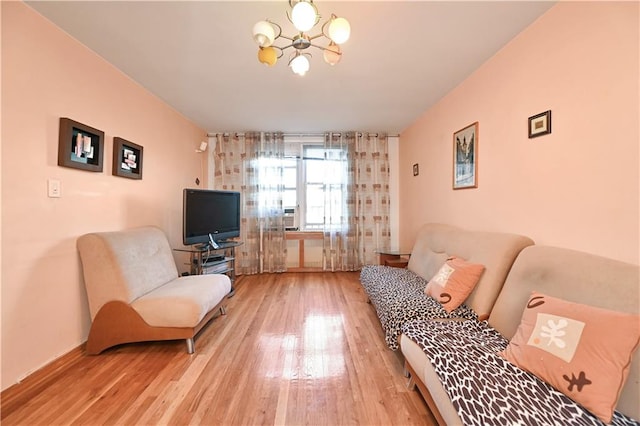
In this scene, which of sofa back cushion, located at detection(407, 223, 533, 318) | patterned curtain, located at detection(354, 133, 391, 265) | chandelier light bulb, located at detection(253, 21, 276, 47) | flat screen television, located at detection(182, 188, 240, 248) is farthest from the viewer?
patterned curtain, located at detection(354, 133, 391, 265)

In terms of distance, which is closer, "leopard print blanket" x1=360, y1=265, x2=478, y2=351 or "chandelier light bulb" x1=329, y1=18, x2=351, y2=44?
"chandelier light bulb" x1=329, y1=18, x2=351, y2=44

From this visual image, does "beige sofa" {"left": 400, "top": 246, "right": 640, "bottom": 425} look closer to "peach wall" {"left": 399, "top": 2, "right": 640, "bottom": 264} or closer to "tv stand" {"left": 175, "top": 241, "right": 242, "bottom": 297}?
"peach wall" {"left": 399, "top": 2, "right": 640, "bottom": 264}

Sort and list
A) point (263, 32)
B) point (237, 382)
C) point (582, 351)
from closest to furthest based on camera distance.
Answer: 1. point (582, 351)
2. point (263, 32)
3. point (237, 382)

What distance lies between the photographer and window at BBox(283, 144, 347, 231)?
4.17 meters

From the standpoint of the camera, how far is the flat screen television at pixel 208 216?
8.98 ft

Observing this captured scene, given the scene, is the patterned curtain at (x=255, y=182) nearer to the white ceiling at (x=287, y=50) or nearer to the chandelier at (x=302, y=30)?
the white ceiling at (x=287, y=50)

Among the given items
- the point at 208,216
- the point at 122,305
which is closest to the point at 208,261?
the point at 208,216

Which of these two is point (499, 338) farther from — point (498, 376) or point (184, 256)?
point (184, 256)

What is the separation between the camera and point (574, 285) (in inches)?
46.9

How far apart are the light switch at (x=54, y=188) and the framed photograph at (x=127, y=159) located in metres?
0.52

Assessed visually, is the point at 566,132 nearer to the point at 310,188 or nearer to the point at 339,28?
the point at 339,28

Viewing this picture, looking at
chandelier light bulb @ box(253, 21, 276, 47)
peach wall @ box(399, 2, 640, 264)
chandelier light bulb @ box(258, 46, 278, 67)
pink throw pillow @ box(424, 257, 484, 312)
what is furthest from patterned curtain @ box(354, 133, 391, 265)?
chandelier light bulb @ box(253, 21, 276, 47)

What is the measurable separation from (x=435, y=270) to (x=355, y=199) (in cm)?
205

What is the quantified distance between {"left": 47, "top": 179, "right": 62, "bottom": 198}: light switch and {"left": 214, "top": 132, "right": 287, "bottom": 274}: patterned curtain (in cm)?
237
